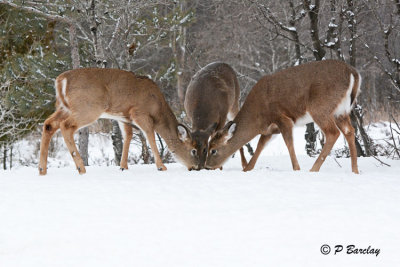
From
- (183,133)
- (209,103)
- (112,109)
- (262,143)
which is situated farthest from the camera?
(209,103)

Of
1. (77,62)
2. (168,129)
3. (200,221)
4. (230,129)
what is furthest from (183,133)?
(77,62)

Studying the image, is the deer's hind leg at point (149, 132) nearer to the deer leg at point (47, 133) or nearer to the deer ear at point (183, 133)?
the deer ear at point (183, 133)

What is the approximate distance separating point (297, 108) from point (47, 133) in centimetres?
345

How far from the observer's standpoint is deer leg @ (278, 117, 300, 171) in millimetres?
7246

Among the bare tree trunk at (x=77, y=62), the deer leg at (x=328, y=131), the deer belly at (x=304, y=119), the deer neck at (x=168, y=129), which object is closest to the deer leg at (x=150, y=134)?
the deer neck at (x=168, y=129)

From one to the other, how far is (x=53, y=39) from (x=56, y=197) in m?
11.8

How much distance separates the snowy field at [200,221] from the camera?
133 inches

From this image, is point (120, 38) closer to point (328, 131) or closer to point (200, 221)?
point (328, 131)

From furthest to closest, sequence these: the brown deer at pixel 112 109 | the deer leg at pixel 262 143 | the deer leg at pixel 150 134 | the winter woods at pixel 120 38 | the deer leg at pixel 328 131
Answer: the winter woods at pixel 120 38 < the deer leg at pixel 262 143 < the deer leg at pixel 150 134 < the deer leg at pixel 328 131 < the brown deer at pixel 112 109

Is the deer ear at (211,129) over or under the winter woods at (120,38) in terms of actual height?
under

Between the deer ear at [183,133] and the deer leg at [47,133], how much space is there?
1679 mm

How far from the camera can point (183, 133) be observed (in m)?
7.65

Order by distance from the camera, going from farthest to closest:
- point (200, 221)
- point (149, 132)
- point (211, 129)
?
point (211, 129) < point (149, 132) < point (200, 221)

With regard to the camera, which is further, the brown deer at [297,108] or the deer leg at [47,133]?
the brown deer at [297,108]
